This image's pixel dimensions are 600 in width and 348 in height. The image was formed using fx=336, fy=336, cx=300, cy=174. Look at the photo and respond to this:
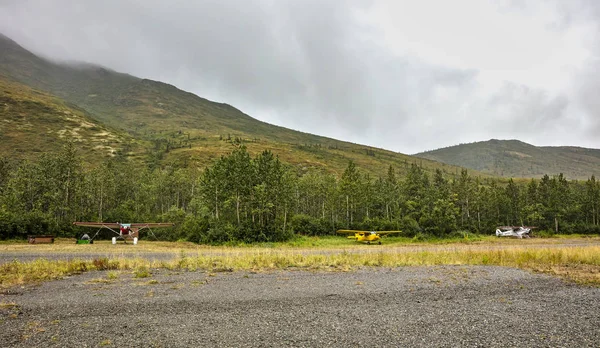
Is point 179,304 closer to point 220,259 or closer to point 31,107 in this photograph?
point 220,259

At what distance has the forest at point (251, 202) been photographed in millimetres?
44062

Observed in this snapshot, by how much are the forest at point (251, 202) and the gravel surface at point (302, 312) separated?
28.5 metres

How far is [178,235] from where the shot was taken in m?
45.2

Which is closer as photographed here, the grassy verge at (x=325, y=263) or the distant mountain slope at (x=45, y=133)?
the grassy verge at (x=325, y=263)

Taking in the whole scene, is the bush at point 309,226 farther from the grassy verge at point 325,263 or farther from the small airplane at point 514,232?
the small airplane at point 514,232

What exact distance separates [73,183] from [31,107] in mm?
186038

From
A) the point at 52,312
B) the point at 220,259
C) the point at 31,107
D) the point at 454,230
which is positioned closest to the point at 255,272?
the point at 220,259

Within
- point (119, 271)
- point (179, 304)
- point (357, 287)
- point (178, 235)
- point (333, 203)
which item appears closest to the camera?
point (179, 304)

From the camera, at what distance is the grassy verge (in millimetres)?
16083

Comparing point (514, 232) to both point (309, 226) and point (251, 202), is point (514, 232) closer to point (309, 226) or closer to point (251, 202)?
point (309, 226)

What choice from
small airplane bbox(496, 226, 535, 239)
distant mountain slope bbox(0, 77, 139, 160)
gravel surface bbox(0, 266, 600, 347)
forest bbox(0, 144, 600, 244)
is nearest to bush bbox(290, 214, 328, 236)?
forest bbox(0, 144, 600, 244)

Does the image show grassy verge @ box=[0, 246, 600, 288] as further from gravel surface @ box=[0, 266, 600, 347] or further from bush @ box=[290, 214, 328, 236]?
bush @ box=[290, 214, 328, 236]

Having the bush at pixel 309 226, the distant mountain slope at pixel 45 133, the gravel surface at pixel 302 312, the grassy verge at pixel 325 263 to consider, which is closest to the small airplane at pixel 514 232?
the bush at pixel 309 226

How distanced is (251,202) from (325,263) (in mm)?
27765
